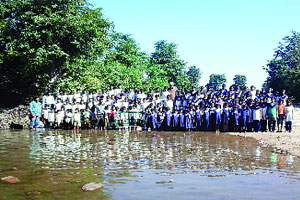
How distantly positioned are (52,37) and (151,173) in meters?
17.5

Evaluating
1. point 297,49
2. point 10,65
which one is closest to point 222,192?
point 10,65

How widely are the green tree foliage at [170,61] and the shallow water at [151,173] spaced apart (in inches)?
1656

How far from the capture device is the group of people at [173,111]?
652 inches

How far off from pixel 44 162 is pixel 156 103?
35.2ft

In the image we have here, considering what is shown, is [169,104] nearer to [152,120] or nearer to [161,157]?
[152,120]

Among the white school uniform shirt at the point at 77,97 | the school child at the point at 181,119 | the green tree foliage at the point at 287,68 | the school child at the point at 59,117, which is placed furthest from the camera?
the green tree foliage at the point at 287,68

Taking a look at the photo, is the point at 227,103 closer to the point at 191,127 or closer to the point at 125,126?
the point at 191,127

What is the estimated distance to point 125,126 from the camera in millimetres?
18188

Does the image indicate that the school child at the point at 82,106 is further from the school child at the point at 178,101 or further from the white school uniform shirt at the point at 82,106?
the school child at the point at 178,101

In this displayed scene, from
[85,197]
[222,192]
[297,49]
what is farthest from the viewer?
[297,49]

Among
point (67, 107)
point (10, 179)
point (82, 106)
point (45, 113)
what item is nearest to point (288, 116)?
point (82, 106)

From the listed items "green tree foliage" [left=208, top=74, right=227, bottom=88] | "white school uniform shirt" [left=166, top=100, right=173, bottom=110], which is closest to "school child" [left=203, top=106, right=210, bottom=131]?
"white school uniform shirt" [left=166, top=100, right=173, bottom=110]

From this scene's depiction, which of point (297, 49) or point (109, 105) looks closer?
point (109, 105)

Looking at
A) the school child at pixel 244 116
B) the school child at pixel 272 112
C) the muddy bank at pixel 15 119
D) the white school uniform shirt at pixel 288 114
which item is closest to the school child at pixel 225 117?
the school child at pixel 244 116
